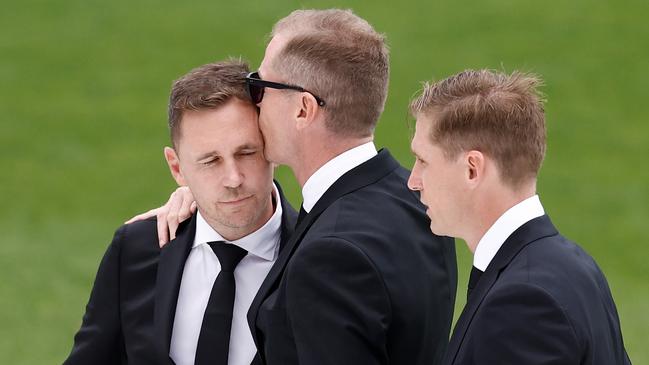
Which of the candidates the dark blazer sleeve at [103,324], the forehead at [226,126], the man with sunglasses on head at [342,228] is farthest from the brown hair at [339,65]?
the dark blazer sleeve at [103,324]

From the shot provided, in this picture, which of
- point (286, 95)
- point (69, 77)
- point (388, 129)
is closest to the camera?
point (286, 95)

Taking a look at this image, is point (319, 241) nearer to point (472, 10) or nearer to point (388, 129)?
point (388, 129)

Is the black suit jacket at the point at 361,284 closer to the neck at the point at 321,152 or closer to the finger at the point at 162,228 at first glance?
the neck at the point at 321,152

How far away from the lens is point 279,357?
3.73 meters

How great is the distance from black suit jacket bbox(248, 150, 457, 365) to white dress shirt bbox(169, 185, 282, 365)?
30 centimetres

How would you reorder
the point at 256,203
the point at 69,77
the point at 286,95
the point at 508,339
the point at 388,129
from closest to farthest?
the point at 508,339, the point at 286,95, the point at 256,203, the point at 388,129, the point at 69,77

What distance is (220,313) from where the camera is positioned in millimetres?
4254

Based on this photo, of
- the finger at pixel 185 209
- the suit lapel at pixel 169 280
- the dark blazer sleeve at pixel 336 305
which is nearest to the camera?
the dark blazer sleeve at pixel 336 305

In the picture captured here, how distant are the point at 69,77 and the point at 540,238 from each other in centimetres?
1080

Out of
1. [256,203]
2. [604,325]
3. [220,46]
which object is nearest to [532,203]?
[604,325]

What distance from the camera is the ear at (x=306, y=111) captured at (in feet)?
12.9

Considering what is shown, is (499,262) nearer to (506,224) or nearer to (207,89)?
(506,224)

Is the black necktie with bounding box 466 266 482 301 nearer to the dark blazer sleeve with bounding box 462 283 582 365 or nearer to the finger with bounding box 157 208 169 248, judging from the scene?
the dark blazer sleeve with bounding box 462 283 582 365

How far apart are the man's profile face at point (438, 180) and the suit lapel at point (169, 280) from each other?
1080 millimetres
